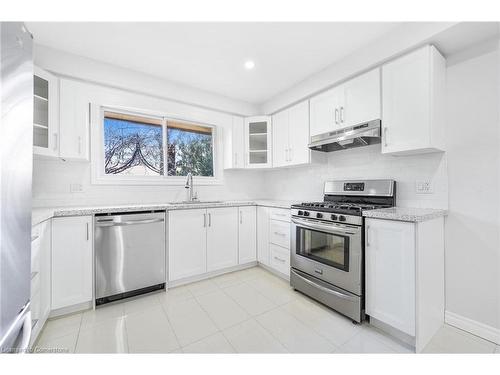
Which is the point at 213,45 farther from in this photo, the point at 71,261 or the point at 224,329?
the point at 224,329

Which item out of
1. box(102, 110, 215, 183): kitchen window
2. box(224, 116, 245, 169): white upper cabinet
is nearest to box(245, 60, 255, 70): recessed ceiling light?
box(224, 116, 245, 169): white upper cabinet

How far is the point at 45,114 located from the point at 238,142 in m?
2.23

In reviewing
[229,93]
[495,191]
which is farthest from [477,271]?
[229,93]

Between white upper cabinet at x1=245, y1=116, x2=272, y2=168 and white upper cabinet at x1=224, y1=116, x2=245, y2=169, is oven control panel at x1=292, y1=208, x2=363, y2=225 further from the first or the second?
white upper cabinet at x1=224, y1=116, x2=245, y2=169

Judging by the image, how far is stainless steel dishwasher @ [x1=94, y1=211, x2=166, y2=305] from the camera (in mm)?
2100

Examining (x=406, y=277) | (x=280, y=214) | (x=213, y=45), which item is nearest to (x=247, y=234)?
(x=280, y=214)

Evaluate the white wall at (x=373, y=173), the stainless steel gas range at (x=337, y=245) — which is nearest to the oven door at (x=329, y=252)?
the stainless steel gas range at (x=337, y=245)

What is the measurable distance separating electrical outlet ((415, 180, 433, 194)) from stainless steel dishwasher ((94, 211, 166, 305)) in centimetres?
258

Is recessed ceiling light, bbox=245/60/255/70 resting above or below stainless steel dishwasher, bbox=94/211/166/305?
above

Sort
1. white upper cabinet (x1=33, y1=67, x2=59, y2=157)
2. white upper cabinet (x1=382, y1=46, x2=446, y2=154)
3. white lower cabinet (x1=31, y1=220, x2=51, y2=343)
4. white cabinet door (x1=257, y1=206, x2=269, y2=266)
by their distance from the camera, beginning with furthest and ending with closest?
white cabinet door (x1=257, y1=206, x2=269, y2=266) < white upper cabinet (x1=33, y1=67, x2=59, y2=157) < white upper cabinet (x1=382, y1=46, x2=446, y2=154) < white lower cabinet (x1=31, y1=220, x2=51, y2=343)

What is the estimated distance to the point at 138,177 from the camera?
285 centimetres
